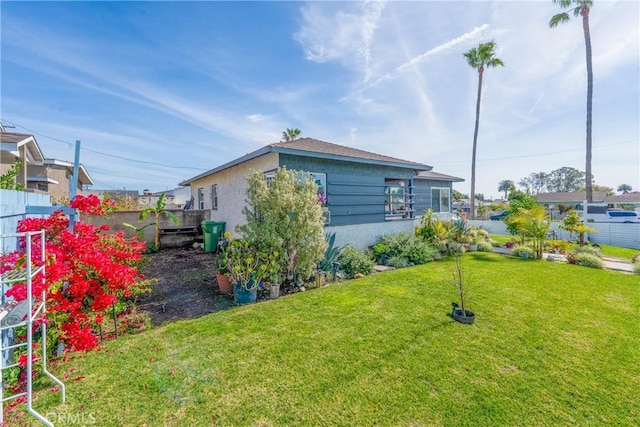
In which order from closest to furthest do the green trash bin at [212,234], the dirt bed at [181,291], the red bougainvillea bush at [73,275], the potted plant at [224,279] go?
the red bougainvillea bush at [73,275], the dirt bed at [181,291], the potted plant at [224,279], the green trash bin at [212,234]

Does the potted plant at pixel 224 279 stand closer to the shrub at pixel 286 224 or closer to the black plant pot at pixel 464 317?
the shrub at pixel 286 224

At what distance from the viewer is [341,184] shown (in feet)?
27.9

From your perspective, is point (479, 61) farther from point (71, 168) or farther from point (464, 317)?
point (71, 168)

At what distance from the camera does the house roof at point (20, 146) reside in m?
6.48

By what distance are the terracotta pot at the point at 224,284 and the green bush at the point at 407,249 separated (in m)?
5.00

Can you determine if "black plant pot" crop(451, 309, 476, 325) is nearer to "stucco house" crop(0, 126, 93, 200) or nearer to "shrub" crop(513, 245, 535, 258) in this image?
"shrub" crop(513, 245, 535, 258)

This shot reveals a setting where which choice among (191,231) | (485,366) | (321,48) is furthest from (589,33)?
(191,231)

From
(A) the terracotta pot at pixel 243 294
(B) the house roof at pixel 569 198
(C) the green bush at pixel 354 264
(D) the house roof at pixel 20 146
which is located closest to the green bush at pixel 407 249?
(C) the green bush at pixel 354 264

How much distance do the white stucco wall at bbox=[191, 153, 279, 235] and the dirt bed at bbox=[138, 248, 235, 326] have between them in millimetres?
1959

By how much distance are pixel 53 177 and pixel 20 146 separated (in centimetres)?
1107

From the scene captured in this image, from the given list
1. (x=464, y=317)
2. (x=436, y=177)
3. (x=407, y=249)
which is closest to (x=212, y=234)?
(x=407, y=249)

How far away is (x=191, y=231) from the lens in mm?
11867

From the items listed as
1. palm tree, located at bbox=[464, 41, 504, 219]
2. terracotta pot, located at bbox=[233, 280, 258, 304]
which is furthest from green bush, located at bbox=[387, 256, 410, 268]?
palm tree, located at bbox=[464, 41, 504, 219]

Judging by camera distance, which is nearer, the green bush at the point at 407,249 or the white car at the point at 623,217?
the green bush at the point at 407,249
